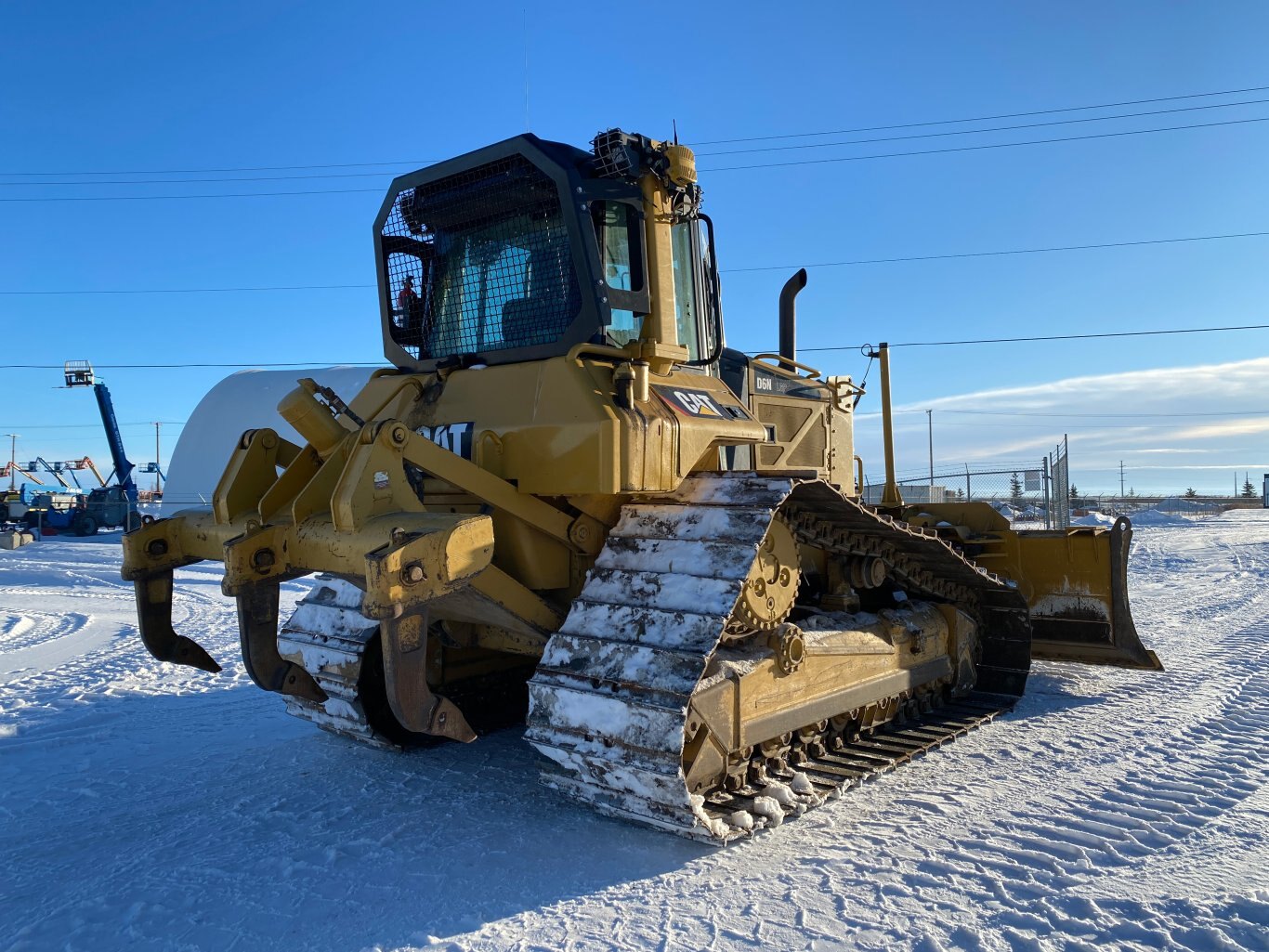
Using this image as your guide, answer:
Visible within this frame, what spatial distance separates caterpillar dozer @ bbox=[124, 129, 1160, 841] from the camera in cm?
373

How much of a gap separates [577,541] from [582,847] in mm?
1390

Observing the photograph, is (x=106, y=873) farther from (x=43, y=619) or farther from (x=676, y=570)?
(x=43, y=619)

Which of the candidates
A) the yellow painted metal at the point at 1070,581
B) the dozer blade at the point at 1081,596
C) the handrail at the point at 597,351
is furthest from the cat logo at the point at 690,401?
the dozer blade at the point at 1081,596

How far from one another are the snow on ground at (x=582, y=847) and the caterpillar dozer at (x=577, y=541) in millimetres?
298

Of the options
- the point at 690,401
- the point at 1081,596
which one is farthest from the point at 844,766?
the point at 1081,596

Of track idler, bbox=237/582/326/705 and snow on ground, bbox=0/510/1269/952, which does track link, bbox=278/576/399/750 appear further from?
track idler, bbox=237/582/326/705

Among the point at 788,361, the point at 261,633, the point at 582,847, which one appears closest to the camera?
the point at 582,847

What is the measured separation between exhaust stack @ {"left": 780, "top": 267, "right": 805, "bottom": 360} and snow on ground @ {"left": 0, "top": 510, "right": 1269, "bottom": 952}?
310 centimetres

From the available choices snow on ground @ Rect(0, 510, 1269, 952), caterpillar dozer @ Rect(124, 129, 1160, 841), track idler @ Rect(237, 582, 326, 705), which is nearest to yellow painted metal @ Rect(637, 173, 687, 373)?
caterpillar dozer @ Rect(124, 129, 1160, 841)

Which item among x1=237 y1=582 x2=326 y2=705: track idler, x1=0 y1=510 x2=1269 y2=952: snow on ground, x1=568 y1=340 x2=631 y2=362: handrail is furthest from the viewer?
x1=568 y1=340 x2=631 y2=362: handrail

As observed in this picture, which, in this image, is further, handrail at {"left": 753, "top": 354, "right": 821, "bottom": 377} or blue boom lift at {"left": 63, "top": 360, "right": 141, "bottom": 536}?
blue boom lift at {"left": 63, "top": 360, "right": 141, "bottom": 536}

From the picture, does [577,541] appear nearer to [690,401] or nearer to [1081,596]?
[690,401]

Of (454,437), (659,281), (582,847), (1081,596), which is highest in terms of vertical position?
(659,281)

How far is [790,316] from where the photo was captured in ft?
24.2
